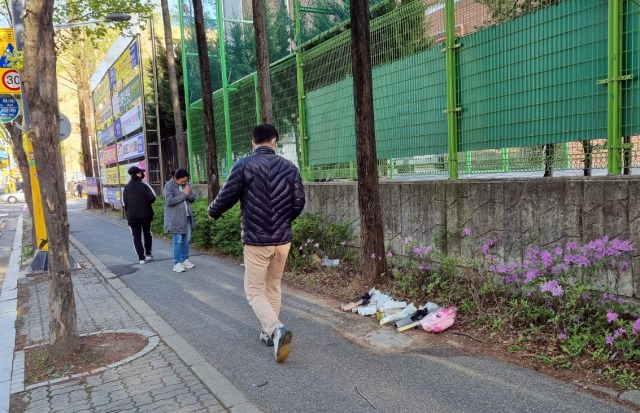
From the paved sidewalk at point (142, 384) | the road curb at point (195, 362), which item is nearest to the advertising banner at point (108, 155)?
the road curb at point (195, 362)

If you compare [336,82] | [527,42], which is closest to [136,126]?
[336,82]

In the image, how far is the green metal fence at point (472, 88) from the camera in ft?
14.6

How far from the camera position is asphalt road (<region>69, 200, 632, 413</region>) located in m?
3.27

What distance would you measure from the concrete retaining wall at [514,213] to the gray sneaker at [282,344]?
8.22 ft

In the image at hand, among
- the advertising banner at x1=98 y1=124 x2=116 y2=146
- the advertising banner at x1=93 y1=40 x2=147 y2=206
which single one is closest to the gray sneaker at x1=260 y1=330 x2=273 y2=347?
the advertising banner at x1=93 y1=40 x2=147 y2=206

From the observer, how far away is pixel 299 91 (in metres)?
8.89

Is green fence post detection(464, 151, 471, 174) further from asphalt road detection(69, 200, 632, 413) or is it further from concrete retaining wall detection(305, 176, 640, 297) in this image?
asphalt road detection(69, 200, 632, 413)

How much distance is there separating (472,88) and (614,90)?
170 cm

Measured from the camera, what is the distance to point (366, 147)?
19.1 ft

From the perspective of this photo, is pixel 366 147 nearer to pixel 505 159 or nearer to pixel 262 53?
pixel 505 159

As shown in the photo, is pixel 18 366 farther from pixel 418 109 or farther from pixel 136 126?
pixel 136 126

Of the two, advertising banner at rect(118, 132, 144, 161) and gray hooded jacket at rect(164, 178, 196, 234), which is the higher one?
advertising banner at rect(118, 132, 144, 161)

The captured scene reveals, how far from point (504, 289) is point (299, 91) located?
5503mm

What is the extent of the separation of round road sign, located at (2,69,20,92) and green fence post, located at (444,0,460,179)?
24.3ft
